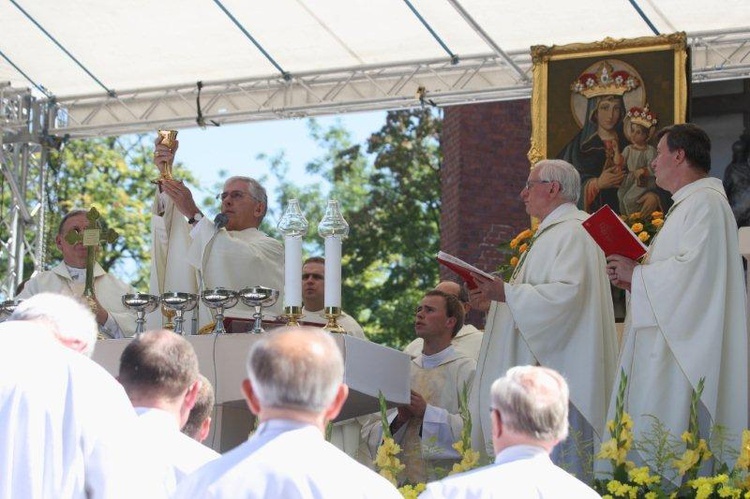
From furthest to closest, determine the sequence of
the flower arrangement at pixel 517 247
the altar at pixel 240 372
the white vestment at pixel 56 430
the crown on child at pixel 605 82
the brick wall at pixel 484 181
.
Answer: the brick wall at pixel 484 181, the crown on child at pixel 605 82, the flower arrangement at pixel 517 247, the altar at pixel 240 372, the white vestment at pixel 56 430

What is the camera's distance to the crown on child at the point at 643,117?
1116cm

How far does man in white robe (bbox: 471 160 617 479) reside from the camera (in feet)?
25.7

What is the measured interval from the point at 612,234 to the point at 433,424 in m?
1.61

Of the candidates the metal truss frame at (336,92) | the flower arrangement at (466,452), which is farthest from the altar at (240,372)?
the metal truss frame at (336,92)

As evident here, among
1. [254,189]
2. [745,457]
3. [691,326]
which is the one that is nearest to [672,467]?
[745,457]

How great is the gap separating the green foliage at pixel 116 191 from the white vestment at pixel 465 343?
16.1 metres

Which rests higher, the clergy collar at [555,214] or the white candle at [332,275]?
the clergy collar at [555,214]

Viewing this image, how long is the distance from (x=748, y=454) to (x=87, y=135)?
7.30 metres

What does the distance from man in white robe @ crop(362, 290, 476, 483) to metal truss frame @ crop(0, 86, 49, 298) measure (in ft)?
12.6

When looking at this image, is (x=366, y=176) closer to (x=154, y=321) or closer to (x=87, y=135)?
(x=87, y=135)

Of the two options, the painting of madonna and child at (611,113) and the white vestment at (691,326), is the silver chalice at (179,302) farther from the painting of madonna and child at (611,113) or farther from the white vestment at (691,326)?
the painting of madonna and child at (611,113)

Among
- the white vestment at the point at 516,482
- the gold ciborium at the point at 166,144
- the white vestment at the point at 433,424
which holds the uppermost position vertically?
the gold ciborium at the point at 166,144

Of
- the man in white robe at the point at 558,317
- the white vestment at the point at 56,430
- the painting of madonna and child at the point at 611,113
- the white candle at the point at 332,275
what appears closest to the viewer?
the white vestment at the point at 56,430

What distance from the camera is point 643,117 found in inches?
441
